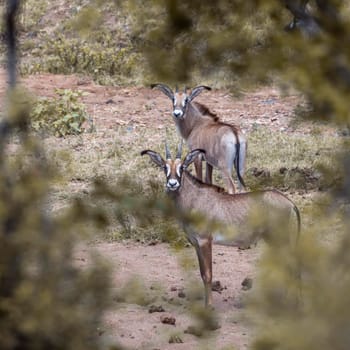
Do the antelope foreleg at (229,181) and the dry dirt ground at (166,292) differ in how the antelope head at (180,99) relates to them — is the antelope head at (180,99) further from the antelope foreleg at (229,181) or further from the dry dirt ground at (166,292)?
the dry dirt ground at (166,292)

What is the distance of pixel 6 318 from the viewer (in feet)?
12.5

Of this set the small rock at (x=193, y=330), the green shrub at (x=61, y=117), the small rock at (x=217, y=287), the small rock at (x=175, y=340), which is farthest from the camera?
the green shrub at (x=61, y=117)

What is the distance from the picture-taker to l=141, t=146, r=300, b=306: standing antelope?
310 inches

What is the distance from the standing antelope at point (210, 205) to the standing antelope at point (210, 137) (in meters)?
2.45

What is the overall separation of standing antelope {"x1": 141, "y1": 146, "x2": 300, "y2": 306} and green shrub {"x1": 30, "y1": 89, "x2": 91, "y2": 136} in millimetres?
6123

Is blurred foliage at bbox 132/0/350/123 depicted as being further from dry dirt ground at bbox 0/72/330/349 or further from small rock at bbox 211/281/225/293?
small rock at bbox 211/281/225/293

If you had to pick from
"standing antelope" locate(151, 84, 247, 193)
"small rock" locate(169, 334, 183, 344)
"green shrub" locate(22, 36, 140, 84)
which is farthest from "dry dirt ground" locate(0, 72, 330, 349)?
"green shrub" locate(22, 36, 140, 84)

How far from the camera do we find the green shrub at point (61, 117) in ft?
47.8

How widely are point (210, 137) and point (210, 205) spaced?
134 inches

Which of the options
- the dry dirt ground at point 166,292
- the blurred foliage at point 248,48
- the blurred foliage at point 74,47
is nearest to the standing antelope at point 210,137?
the dry dirt ground at point 166,292

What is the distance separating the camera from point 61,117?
14.9 meters

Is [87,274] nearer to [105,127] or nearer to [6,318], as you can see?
[6,318]

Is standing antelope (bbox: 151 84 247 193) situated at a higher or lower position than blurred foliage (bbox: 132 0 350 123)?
lower

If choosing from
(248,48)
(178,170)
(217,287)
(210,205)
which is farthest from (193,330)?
(248,48)
